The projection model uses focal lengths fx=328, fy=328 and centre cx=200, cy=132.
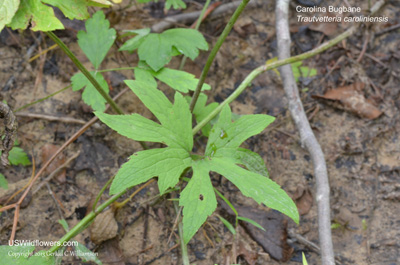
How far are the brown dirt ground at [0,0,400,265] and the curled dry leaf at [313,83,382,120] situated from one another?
51 mm

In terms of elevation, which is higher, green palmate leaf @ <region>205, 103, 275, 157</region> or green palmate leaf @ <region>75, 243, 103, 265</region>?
green palmate leaf @ <region>205, 103, 275, 157</region>

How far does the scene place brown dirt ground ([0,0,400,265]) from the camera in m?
2.36

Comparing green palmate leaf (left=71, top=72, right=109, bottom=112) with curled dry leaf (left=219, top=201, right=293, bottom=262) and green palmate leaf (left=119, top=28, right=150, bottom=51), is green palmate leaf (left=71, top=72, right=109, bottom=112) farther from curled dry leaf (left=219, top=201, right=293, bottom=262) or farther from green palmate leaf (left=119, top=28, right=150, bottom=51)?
curled dry leaf (left=219, top=201, right=293, bottom=262)

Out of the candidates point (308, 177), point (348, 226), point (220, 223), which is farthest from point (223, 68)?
point (348, 226)

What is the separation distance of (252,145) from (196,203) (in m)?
1.31

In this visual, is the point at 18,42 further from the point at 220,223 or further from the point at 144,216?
the point at 220,223

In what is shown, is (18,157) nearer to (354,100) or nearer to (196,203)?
(196,203)

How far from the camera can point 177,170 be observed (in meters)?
1.78

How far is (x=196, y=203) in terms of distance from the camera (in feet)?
5.49

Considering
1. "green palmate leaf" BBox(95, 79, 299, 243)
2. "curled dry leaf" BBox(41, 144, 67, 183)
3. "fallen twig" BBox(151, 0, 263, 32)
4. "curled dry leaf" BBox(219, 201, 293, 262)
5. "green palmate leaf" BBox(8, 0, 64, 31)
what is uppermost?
"green palmate leaf" BBox(8, 0, 64, 31)

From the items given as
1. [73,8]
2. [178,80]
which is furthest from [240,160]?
[73,8]

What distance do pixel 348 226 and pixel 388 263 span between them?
35 centimetres

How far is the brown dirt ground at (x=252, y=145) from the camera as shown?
7.73ft

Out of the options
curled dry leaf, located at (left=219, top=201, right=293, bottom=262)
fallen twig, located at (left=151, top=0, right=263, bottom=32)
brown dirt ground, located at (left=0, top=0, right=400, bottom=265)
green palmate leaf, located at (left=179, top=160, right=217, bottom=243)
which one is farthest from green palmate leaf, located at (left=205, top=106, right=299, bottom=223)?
fallen twig, located at (left=151, top=0, right=263, bottom=32)
